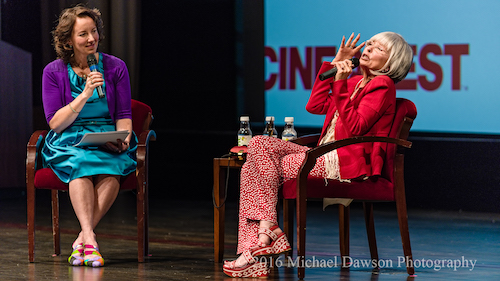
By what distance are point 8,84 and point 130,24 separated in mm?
1220

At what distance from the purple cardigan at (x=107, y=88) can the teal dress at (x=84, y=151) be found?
0.03 m

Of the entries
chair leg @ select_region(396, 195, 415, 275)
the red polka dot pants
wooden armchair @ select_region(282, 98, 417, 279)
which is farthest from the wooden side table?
chair leg @ select_region(396, 195, 415, 275)

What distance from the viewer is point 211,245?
365cm

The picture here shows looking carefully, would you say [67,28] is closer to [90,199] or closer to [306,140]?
[90,199]

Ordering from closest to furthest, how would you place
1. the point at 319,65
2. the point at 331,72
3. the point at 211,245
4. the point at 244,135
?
the point at 331,72, the point at 244,135, the point at 211,245, the point at 319,65

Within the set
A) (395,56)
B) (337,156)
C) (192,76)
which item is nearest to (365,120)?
(337,156)

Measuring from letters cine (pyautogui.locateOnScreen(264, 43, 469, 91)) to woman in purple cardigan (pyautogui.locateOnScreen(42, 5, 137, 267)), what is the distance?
2.59m

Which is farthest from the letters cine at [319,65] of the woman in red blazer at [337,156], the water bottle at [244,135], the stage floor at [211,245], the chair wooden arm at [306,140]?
the woman in red blazer at [337,156]

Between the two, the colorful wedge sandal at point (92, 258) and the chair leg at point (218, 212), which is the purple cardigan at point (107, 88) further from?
the colorful wedge sandal at point (92, 258)

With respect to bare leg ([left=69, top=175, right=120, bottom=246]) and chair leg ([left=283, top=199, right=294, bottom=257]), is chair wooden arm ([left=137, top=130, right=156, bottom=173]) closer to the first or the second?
bare leg ([left=69, top=175, right=120, bottom=246])

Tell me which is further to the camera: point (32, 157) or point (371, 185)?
point (32, 157)

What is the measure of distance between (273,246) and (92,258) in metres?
0.85

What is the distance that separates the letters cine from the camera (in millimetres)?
5141

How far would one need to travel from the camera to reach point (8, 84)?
5742mm
